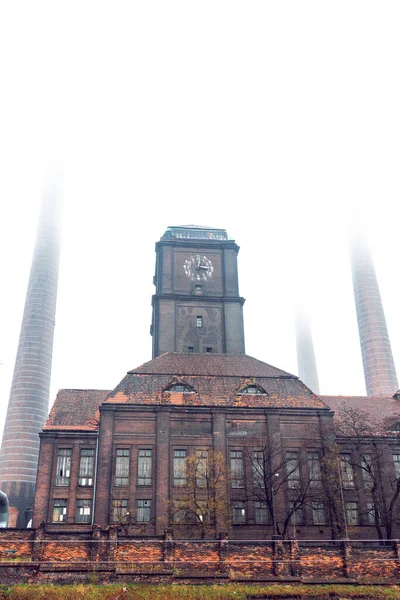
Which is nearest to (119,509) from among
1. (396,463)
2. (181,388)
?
(181,388)

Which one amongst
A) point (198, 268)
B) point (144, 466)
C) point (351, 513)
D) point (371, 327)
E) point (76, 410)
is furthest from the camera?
point (371, 327)

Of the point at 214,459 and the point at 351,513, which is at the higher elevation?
the point at 214,459

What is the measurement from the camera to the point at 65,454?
37875 millimetres

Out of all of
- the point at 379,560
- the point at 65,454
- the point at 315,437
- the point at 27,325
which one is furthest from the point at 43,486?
the point at 27,325

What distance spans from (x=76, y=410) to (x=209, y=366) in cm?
1004

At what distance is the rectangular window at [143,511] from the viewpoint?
3462cm

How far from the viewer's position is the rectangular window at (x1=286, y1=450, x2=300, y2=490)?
1442 inches

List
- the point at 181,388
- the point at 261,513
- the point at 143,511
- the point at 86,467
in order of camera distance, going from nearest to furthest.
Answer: the point at 143,511, the point at 261,513, the point at 86,467, the point at 181,388

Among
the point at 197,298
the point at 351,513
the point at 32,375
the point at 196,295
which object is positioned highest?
the point at 196,295

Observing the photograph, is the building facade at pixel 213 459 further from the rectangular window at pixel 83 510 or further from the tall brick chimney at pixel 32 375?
the tall brick chimney at pixel 32 375

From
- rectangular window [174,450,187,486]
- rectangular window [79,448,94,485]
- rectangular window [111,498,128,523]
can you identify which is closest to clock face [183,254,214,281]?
rectangular window [174,450,187,486]

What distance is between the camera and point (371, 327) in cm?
6825

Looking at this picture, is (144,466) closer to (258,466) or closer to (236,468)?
(236,468)

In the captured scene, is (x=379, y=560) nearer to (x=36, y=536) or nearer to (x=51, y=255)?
(x=36, y=536)
